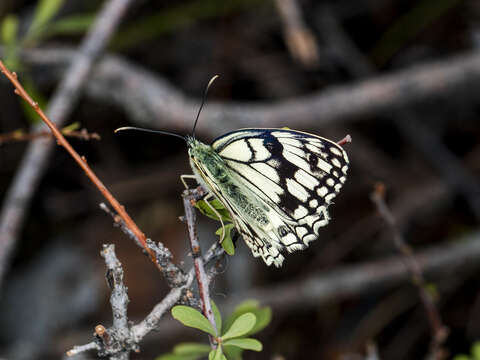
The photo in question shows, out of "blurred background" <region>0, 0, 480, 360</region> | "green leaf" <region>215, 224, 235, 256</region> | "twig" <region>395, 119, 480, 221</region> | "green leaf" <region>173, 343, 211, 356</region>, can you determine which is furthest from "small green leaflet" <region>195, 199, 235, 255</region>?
"twig" <region>395, 119, 480, 221</region>

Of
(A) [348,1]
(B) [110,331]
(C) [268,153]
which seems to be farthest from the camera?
(A) [348,1]

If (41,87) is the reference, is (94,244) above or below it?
below

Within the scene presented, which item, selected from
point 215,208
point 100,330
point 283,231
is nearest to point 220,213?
point 215,208

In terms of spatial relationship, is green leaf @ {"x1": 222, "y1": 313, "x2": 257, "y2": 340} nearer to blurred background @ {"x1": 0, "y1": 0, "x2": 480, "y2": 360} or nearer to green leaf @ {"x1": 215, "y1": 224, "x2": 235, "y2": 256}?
green leaf @ {"x1": 215, "y1": 224, "x2": 235, "y2": 256}

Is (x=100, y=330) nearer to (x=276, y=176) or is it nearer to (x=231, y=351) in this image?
(x=231, y=351)

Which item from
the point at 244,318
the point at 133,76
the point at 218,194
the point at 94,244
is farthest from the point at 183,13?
the point at 244,318

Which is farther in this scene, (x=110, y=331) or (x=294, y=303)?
(x=294, y=303)

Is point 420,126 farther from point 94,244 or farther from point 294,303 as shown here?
point 94,244

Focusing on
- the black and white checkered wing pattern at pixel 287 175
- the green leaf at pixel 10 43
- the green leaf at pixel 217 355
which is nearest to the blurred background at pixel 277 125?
the green leaf at pixel 10 43
